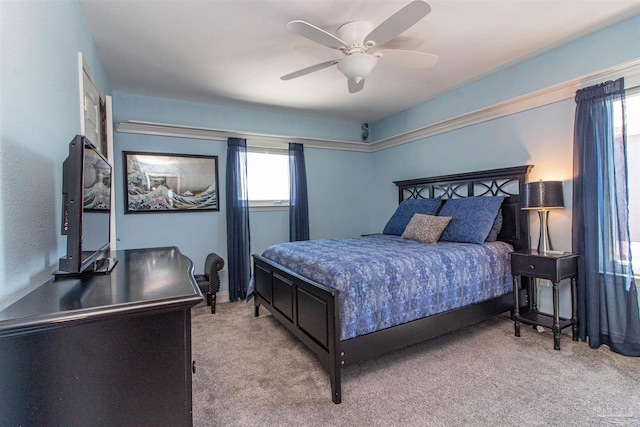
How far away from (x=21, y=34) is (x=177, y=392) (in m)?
1.42

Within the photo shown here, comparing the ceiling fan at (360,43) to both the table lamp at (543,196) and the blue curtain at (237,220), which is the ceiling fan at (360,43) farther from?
the blue curtain at (237,220)

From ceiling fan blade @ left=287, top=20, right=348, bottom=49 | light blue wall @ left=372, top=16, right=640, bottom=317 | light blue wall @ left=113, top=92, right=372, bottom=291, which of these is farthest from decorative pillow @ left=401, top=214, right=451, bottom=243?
ceiling fan blade @ left=287, top=20, right=348, bottom=49

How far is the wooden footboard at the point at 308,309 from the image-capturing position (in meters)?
1.90

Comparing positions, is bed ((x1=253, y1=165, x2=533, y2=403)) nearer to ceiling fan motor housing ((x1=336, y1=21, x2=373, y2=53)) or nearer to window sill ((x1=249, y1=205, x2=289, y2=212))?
window sill ((x1=249, y1=205, x2=289, y2=212))

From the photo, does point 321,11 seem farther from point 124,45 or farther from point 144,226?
point 144,226

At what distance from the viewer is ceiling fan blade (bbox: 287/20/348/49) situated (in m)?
1.82

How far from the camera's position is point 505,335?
2719mm

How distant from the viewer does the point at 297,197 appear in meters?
4.46

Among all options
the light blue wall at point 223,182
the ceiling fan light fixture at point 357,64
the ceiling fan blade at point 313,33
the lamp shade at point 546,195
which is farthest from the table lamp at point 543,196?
the light blue wall at point 223,182

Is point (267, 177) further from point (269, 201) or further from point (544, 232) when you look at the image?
point (544, 232)

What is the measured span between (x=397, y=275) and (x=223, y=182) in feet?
9.17

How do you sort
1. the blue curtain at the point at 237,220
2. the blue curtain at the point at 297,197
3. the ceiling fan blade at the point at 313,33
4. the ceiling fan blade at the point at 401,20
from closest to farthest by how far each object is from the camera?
the ceiling fan blade at the point at 401,20
the ceiling fan blade at the point at 313,33
the blue curtain at the point at 237,220
the blue curtain at the point at 297,197

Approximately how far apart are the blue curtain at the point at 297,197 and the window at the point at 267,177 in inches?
5.3

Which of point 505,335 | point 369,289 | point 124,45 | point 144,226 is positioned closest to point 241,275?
point 144,226
